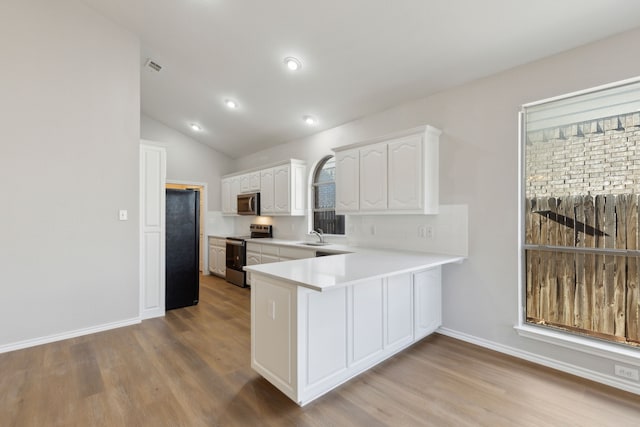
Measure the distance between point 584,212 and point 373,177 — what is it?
187 cm

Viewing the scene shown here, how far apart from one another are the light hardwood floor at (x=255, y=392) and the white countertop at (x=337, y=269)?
0.85 m

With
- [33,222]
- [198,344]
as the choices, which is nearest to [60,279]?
[33,222]

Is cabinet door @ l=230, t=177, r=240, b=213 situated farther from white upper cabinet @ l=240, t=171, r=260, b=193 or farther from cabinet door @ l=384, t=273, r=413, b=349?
cabinet door @ l=384, t=273, r=413, b=349

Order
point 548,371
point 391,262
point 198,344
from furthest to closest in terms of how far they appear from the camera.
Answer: point 198,344
point 391,262
point 548,371

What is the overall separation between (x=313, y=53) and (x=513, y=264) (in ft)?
9.18

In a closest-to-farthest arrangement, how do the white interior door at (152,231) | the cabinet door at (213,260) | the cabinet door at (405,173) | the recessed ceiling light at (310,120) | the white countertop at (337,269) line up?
the white countertop at (337,269) < the cabinet door at (405,173) < the white interior door at (152,231) < the recessed ceiling light at (310,120) < the cabinet door at (213,260)

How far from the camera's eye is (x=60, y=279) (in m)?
3.16

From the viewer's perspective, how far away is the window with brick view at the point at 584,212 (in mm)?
2279

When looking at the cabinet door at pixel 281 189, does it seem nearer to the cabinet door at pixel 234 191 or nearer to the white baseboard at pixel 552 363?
the cabinet door at pixel 234 191

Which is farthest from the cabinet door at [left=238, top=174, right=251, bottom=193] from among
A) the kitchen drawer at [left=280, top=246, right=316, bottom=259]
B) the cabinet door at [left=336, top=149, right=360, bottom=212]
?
the cabinet door at [left=336, top=149, right=360, bottom=212]

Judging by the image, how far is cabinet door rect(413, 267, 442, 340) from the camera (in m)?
2.90

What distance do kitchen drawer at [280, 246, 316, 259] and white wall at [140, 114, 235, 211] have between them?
2.95 meters

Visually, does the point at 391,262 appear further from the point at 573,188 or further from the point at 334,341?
the point at 573,188

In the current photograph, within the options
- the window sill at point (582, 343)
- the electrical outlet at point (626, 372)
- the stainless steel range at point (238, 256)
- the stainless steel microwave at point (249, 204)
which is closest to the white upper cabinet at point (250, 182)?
the stainless steel microwave at point (249, 204)
